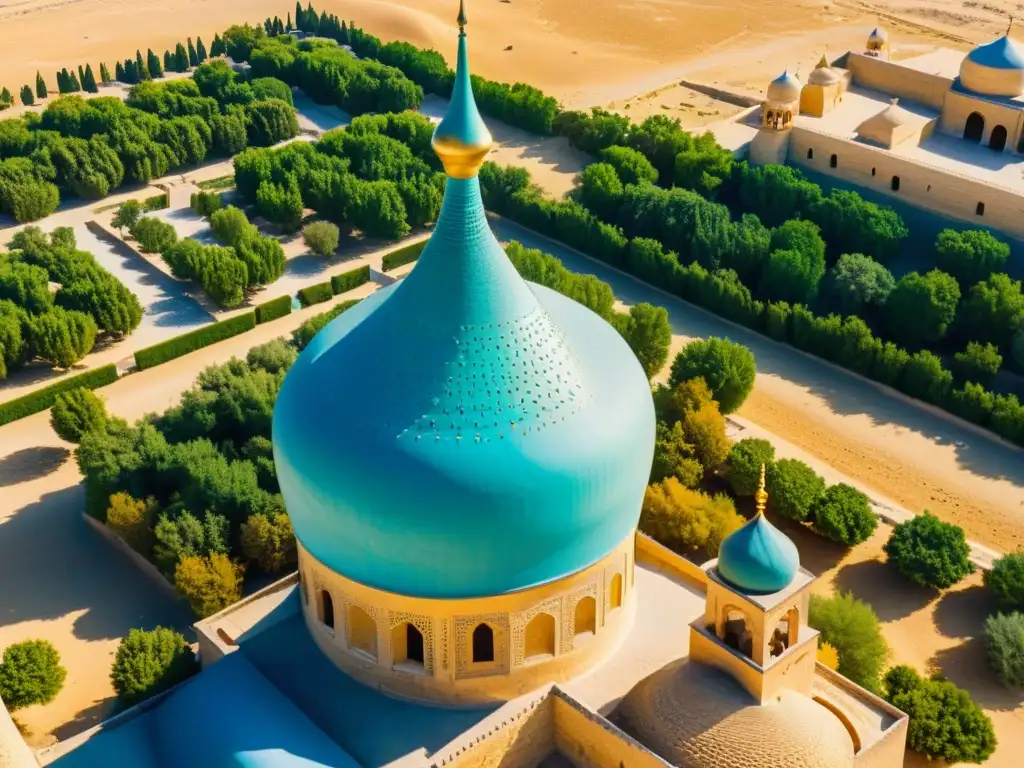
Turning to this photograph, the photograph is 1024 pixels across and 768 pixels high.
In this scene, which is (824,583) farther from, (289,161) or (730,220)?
(289,161)

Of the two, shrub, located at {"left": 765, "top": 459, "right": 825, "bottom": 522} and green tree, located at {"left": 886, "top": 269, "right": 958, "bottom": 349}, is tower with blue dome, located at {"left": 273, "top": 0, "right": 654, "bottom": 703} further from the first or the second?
green tree, located at {"left": 886, "top": 269, "right": 958, "bottom": 349}

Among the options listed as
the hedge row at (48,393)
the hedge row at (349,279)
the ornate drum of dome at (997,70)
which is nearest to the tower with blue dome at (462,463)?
the hedge row at (48,393)

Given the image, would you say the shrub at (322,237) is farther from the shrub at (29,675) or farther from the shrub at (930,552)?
the shrub at (930,552)

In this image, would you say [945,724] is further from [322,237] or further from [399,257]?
[322,237]

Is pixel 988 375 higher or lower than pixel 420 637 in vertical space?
lower

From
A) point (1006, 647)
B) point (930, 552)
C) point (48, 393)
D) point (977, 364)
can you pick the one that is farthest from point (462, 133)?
point (977, 364)

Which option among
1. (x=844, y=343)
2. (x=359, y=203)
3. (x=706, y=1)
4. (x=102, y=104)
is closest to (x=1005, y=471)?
(x=844, y=343)

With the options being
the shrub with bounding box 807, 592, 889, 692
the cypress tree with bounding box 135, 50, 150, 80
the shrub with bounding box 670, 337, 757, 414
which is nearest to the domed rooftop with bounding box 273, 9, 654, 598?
the shrub with bounding box 807, 592, 889, 692
